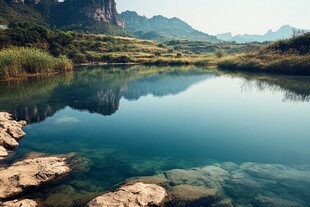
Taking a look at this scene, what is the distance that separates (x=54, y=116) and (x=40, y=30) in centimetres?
8737

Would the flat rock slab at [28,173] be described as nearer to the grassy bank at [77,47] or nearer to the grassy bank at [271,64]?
the grassy bank at [271,64]

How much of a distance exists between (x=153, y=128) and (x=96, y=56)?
307 feet

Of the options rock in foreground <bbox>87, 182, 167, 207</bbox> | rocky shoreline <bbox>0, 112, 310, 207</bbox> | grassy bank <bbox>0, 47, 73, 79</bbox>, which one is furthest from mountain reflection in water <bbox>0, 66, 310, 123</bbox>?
rock in foreground <bbox>87, 182, 167, 207</bbox>

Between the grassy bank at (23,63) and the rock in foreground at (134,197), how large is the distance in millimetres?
50768

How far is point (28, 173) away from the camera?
664 inches

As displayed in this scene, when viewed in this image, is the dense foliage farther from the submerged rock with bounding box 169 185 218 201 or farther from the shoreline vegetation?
the submerged rock with bounding box 169 185 218 201

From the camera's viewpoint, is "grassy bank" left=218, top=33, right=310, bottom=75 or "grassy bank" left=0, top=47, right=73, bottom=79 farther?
"grassy bank" left=218, top=33, right=310, bottom=75

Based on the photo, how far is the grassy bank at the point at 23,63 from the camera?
5609 cm

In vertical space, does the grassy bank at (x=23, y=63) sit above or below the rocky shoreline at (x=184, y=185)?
above

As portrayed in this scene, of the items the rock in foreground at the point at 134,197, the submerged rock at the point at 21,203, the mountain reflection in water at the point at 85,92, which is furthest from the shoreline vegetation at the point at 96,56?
the rock in foreground at the point at 134,197

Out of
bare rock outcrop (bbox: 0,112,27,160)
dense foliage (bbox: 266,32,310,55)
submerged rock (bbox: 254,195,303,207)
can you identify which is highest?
dense foliage (bbox: 266,32,310,55)

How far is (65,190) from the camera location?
16.2 meters

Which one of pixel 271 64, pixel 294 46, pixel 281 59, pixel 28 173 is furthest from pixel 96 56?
pixel 28 173

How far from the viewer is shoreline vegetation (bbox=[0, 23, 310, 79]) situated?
62.1 metres
